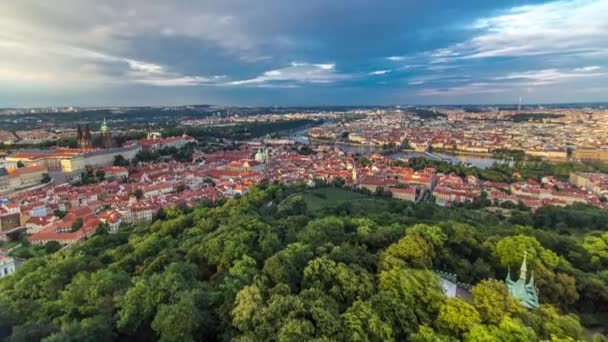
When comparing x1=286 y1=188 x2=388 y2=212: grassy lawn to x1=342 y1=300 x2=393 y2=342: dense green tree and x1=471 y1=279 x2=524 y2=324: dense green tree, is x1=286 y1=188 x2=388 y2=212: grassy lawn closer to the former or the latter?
x1=471 y1=279 x2=524 y2=324: dense green tree

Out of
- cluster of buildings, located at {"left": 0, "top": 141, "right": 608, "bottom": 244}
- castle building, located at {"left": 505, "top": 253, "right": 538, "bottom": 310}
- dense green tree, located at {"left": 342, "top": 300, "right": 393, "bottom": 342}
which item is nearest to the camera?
dense green tree, located at {"left": 342, "top": 300, "right": 393, "bottom": 342}

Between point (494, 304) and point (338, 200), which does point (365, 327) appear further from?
point (338, 200)

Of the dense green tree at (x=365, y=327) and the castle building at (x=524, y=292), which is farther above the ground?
the dense green tree at (x=365, y=327)

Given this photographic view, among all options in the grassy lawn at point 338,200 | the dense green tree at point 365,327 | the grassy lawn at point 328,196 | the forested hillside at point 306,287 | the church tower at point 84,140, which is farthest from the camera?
the church tower at point 84,140

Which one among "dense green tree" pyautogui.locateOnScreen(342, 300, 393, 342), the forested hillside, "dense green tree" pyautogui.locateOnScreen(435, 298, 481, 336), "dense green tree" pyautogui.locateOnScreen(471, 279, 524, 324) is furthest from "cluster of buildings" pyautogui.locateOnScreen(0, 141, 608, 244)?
"dense green tree" pyautogui.locateOnScreen(471, 279, 524, 324)

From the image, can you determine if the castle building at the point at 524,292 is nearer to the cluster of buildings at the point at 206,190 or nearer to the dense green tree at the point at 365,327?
the dense green tree at the point at 365,327

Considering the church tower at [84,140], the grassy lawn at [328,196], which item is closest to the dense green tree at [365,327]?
the grassy lawn at [328,196]

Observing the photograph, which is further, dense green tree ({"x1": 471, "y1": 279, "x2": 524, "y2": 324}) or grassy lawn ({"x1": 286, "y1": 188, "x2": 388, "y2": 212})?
grassy lawn ({"x1": 286, "y1": 188, "x2": 388, "y2": 212})

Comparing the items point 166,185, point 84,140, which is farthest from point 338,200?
point 84,140

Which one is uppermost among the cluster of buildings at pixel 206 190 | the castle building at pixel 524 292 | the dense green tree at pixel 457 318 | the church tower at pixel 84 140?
the church tower at pixel 84 140

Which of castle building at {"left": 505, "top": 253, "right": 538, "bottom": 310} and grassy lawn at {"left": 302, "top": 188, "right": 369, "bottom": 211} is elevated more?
castle building at {"left": 505, "top": 253, "right": 538, "bottom": 310}
